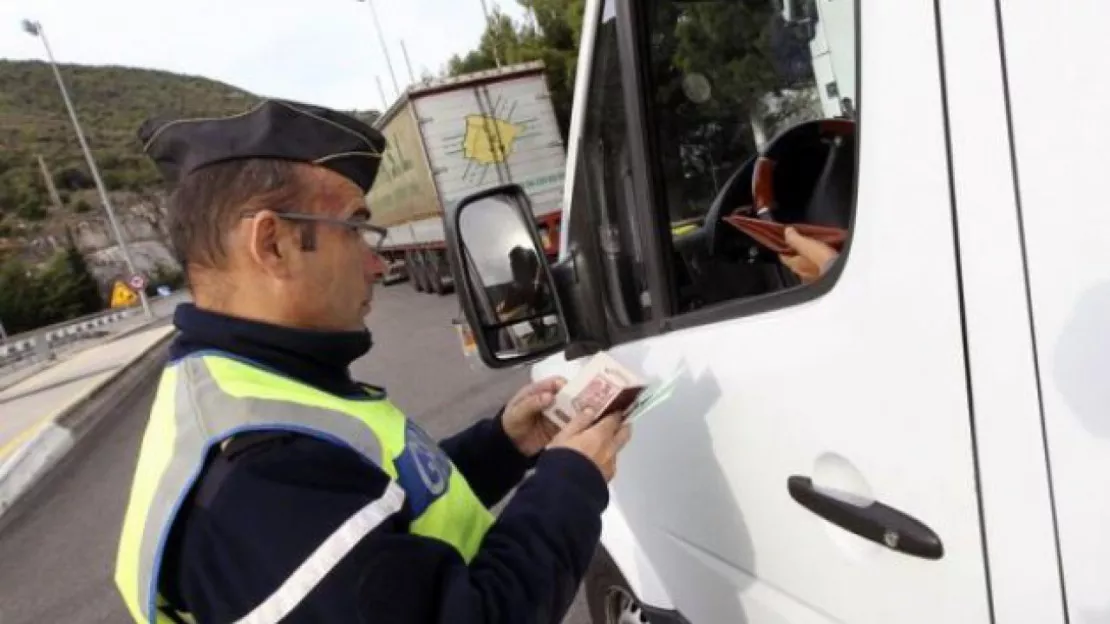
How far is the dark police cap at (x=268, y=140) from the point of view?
1.22m

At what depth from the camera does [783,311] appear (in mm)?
1079

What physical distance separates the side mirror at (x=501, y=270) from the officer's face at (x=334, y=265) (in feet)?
1.04

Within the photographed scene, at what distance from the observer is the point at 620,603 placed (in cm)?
202

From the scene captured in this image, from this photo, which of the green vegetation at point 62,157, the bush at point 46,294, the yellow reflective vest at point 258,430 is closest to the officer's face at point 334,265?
the yellow reflective vest at point 258,430

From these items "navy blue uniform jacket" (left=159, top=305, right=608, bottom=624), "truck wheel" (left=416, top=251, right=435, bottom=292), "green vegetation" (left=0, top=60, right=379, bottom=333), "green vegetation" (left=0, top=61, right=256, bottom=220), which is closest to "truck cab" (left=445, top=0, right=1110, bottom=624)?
"navy blue uniform jacket" (left=159, top=305, right=608, bottom=624)

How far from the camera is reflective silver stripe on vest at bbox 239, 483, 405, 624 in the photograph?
0.94m

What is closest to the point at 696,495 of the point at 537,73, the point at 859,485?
the point at 859,485

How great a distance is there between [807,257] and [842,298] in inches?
9.1

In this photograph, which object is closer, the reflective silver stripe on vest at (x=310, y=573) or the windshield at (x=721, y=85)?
the reflective silver stripe on vest at (x=310, y=573)

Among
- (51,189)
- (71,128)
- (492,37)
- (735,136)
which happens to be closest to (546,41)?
(492,37)

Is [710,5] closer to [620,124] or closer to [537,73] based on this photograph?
[620,124]

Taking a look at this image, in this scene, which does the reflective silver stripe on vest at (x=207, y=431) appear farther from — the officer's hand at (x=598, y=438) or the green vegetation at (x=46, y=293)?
the green vegetation at (x=46, y=293)

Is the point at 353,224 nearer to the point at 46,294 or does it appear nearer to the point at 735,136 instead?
the point at 735,136

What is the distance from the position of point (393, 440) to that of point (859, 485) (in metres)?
0.65
